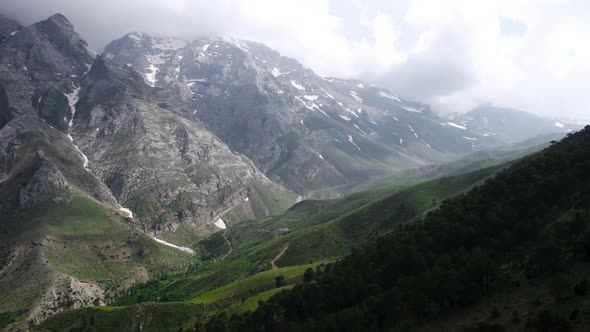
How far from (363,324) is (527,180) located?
62979 mm

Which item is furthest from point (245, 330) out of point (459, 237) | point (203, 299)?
point (203, 299)

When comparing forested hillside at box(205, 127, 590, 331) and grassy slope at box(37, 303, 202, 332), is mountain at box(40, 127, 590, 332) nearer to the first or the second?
forested hillside at box(205, 127, 590, 331)

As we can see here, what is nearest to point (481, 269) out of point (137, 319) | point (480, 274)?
point (480, 274)

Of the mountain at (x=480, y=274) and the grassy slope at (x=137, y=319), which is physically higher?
the mountain at (x=480, y=274)

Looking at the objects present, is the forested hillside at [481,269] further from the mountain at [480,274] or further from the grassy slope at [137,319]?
the grassy slope at [137,319]

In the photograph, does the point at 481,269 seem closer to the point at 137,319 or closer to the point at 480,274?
the point at 480,274

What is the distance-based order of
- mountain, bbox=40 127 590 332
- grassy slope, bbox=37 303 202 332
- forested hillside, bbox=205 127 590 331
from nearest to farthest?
1. mountain, bbox=40 127 590 332
2. forested hillside, bbox=205 127 590 331
3. grassy slope, bbox=37 303 202 332

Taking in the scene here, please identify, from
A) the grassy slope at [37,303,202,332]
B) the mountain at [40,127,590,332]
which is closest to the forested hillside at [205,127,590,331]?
the mountain at [40,127,590,332]

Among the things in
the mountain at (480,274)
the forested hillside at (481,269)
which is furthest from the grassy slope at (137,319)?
the forested hillside at (481,269)

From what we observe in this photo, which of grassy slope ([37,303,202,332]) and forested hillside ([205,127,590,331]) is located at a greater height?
forested hillside ([205,127,590,331])

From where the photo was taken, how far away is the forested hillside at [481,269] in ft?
166

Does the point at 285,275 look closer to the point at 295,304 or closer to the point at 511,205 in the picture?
the point at 295,304

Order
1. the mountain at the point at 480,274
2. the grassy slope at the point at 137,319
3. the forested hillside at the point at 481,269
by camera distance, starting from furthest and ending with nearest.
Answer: the grassy slope at the point at 137,319 → the forested hillside at the point at 481,269 → the mountain at the point at 480,274

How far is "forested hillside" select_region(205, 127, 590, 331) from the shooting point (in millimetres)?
50500
